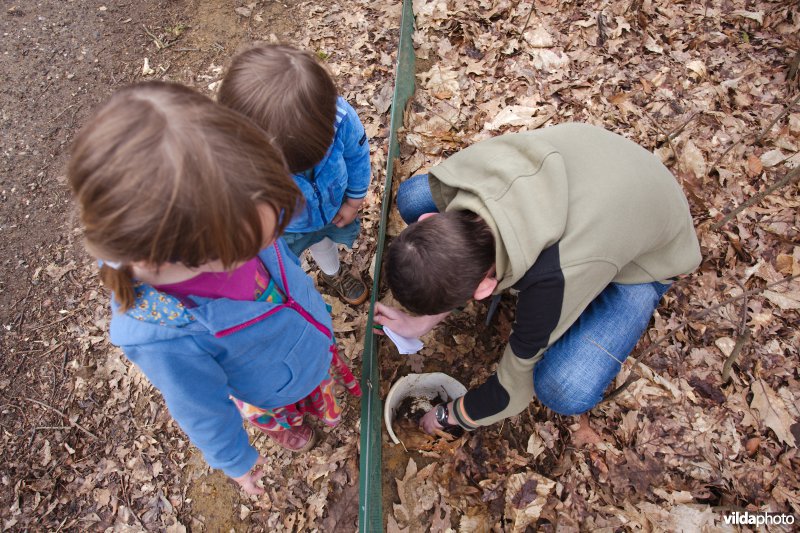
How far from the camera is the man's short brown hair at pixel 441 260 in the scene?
1.87 m

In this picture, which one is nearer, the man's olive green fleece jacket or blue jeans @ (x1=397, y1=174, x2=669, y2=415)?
the man's olive green fleece jacket

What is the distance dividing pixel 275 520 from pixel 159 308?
2.08 meters

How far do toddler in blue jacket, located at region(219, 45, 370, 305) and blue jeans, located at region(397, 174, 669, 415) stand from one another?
59.2 inches

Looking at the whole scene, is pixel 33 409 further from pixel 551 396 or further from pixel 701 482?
pixel 701 482

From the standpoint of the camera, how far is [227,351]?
62.8 inches

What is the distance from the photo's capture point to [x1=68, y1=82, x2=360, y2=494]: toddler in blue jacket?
38.2 inches

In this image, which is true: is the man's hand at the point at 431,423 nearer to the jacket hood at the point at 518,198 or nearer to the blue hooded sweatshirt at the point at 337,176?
the jacket hood at the point at 518,198

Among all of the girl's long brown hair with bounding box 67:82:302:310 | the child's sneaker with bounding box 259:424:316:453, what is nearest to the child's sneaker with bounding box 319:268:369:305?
the child's sneaker with bounding box 259:424:316:453

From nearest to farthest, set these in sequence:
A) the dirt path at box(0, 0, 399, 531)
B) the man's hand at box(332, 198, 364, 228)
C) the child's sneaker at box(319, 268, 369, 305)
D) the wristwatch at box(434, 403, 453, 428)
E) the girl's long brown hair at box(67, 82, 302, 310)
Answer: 1. the girl's long brown hair at box(67, 82, 302, 310)
2. the man's hand at box(332, 198, 364, 228)
3. the wristwatch at box(434, 403, 453, 428)
4. the dirt path at box(0, 0, 399, 531)
5. the child's sneaker at box(319, 268, 369, 305)

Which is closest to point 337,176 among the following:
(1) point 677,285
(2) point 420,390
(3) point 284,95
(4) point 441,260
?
(3) point 284,95

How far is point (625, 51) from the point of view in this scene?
165 inches

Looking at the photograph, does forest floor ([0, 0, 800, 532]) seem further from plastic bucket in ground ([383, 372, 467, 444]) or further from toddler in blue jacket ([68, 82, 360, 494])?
toddler in blue jacket ([68, 82, 360, 494])

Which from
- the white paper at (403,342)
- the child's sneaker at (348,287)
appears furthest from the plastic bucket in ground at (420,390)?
the child's sneaker at (348,287)

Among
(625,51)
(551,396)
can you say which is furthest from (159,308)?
(625,51)
